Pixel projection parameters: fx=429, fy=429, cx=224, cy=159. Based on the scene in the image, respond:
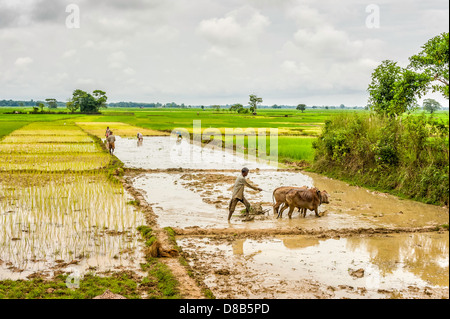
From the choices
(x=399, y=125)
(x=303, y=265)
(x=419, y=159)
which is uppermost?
(x=399, y=125)

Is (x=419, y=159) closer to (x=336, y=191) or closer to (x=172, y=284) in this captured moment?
(x=336, y=191)

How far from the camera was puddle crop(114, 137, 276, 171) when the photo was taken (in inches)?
722

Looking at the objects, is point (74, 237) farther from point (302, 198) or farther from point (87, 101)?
point (87, 101)

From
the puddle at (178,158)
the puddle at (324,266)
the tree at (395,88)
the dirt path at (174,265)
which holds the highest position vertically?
the tree at (395,88)

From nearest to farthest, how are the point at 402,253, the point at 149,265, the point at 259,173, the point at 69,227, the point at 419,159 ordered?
the point at 149,265 → the point at 402,253 → the point at 69,227 → the point at 419,159 → the point at 259,173

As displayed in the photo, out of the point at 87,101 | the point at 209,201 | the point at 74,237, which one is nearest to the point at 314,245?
the point at 209,201

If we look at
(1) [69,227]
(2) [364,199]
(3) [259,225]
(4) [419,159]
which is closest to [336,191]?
(2) [364,199]

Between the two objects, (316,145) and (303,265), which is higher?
(316,145)

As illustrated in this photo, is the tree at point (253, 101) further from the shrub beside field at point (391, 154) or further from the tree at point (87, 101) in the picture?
the shrub beside field at point (391, 154)

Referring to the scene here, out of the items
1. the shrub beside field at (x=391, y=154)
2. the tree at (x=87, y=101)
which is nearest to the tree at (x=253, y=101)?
the tree at (x=87, y=101)

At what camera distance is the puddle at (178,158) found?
1834 centimetres

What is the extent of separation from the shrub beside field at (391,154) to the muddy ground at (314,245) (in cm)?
66
